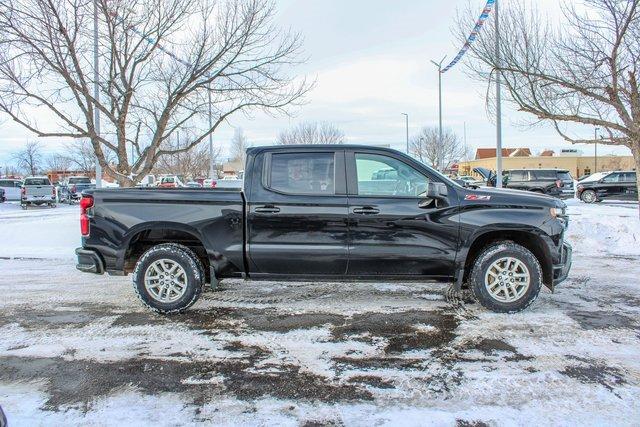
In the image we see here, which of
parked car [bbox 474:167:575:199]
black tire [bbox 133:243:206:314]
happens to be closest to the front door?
black tire [bbox 133:243:206:314]

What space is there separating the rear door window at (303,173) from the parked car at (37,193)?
27.0 meters

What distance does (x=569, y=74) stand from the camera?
10.8 m

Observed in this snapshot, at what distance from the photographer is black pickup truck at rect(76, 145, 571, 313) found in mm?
5133

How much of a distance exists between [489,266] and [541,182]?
69.5ft

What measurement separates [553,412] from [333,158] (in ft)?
10.6

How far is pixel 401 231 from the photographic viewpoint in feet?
16.8

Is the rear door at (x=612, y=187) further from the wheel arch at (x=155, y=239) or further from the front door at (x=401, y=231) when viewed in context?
the wheel arch at (x=155, y=239)

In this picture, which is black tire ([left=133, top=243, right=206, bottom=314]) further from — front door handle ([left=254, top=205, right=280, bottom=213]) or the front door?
the front door

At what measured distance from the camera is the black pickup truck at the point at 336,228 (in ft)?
16.8

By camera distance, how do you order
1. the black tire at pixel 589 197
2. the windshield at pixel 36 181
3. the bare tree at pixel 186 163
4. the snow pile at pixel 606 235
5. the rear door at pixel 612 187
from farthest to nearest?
the bare tree at pixel 186 163 → the windshield at pixel 36 181 → the black tire at pixel 589 197 → the rear door at pixel 612 187 → the snow pile at pixel 606 235

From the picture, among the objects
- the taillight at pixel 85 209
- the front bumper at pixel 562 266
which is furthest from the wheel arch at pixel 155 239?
the front bumper at pixel 562 266

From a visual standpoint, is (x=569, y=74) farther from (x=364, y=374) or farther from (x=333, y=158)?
(x=364, y=374)

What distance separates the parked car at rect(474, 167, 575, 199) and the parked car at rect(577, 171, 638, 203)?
0.85 m

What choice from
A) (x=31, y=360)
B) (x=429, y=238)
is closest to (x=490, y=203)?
(x=429, y=238)
